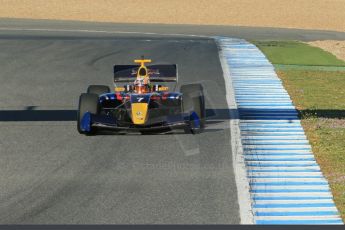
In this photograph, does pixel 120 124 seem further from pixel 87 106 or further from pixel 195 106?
pixel 195 106

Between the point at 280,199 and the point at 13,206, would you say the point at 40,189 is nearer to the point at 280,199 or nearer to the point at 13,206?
the point at 13,206

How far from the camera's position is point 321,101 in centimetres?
1981

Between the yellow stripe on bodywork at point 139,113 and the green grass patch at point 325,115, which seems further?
the yellow stripe on bodywork at point 139,113

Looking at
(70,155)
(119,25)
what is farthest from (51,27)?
(70,155)

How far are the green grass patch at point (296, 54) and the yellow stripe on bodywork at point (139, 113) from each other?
1407 cm

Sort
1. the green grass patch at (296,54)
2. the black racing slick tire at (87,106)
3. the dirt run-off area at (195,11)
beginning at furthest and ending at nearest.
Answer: the dirt run-off area at (195,11) → the green grass patch at (296,54) → the black racing slick tire at (87,106)

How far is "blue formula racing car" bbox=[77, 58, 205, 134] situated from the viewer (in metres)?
14.3

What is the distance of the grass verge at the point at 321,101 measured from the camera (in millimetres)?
12539

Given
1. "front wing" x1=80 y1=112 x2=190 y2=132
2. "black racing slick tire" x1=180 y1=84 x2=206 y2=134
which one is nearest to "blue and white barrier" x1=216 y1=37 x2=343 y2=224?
"black racing slick tire" x1=180 y1=84 x2=206 y2=134

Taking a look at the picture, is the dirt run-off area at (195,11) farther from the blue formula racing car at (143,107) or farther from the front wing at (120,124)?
the front wing at (120,124)

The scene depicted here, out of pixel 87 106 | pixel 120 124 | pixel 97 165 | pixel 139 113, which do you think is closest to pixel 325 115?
pixel 139 113

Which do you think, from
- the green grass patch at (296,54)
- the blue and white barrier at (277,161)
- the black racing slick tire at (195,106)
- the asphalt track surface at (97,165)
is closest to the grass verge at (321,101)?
the green grass patch at (296,54)

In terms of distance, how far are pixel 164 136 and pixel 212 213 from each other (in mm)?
5014

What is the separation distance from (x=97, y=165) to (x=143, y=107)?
2605 millimetres
